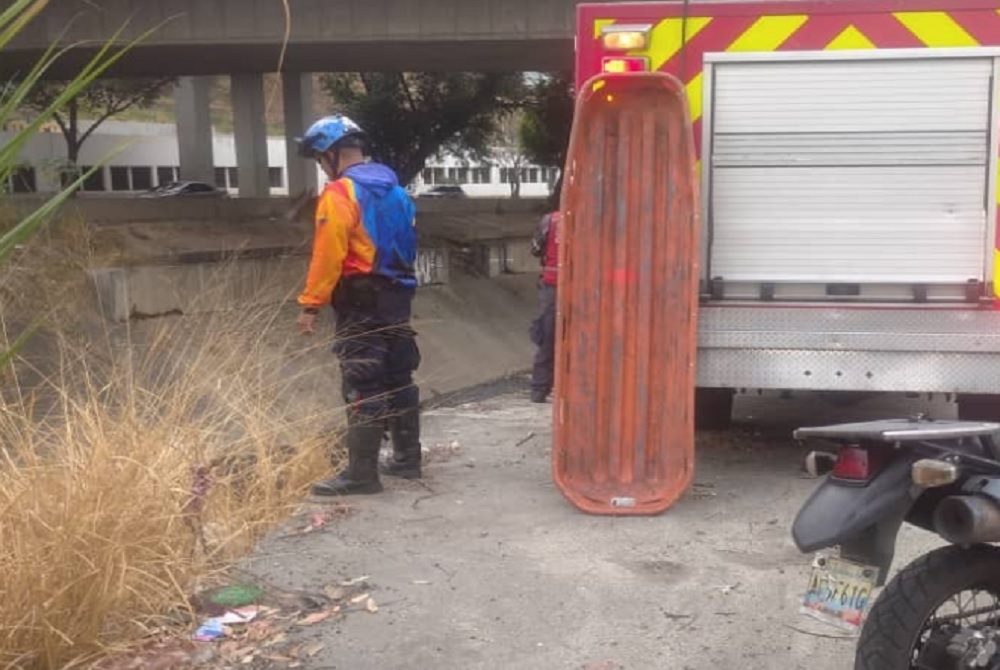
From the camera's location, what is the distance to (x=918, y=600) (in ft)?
9.36

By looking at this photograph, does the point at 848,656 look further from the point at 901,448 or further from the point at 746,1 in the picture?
the point at 746,1

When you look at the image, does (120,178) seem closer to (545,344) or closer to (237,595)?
(545,344)

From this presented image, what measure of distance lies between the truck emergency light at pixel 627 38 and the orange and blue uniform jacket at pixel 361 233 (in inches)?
49.4

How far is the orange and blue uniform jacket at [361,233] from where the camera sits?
5430 mm

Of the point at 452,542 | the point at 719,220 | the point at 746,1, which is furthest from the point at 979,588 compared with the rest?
the point at 746,1

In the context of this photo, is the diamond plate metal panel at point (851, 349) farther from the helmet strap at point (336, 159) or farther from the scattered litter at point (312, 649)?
the scattered litter at point (312, 649)

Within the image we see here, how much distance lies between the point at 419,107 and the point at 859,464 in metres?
28.1

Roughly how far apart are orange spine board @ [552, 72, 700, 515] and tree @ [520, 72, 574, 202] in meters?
20.9

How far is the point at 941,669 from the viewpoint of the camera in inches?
112

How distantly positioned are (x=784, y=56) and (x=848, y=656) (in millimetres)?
2941

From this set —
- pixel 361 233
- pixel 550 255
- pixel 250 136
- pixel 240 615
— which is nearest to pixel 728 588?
pixel 240 615

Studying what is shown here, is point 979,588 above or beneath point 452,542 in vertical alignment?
above

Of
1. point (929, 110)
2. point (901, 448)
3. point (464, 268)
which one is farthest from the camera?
point (464, 268)

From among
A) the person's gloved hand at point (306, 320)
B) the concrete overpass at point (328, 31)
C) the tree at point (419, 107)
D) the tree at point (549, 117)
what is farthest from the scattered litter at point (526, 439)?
the tree at point (419, 107)
